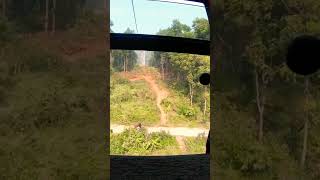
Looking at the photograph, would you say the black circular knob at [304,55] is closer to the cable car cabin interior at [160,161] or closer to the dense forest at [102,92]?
the dense forest at [102,92]

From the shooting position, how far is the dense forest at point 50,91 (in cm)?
504

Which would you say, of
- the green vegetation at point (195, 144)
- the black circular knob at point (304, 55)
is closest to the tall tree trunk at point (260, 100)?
the black circular knob at point (304, 55)

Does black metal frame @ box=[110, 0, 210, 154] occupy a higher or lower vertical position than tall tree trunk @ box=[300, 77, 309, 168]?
higher

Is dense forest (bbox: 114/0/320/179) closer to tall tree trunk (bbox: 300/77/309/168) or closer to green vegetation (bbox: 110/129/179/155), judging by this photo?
tall tree trunk (bbox: 300/77/309/168)

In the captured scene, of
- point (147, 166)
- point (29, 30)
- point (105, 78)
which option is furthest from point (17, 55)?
point (147, 166)

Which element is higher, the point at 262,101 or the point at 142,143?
the point at 262,101

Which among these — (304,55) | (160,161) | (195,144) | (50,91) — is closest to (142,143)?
(195,144)

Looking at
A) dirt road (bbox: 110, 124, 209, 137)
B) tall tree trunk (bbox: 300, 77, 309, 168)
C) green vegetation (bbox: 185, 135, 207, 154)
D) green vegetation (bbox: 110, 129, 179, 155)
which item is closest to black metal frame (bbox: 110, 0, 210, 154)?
tall tree trunk (bbox: 300, 77, 309, 168)

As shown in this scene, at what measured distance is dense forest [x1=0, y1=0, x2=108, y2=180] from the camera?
5039 millimetres

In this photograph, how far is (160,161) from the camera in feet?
35.5

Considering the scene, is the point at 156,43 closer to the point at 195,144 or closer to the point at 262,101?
the point at 262,101

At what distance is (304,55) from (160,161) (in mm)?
6499

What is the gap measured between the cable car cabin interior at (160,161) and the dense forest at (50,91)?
355 cm

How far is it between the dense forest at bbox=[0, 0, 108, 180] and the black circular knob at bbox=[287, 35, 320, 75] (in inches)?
84.6
